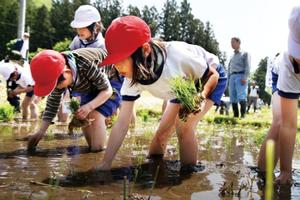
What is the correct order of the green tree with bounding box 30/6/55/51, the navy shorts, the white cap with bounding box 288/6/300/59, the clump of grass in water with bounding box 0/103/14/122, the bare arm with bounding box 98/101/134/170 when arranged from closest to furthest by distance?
the white cap with bounding box 288/6/300/59 → the bare arm with bounding box 98/101/134/170 → the navy shorts → the clump of grass in water with bounding box 0/103/14/122 → the green tree with bounding box 30/6/55/51

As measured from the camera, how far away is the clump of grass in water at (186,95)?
275cm

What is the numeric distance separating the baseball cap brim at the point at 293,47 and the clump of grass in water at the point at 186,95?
2.20ft

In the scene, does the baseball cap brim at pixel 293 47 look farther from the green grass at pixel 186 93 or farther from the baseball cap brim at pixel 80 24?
the baseball cap brim at pixel 80 24

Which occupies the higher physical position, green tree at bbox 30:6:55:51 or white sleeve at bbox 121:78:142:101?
green tree at bbox 30:6:55:51

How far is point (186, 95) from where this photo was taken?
2736 mm

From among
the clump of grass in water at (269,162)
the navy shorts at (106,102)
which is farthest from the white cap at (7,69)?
the clump of grass in water at (269,162)

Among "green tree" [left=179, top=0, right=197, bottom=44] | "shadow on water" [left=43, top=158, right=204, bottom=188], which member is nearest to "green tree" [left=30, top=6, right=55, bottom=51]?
"green tree" [left=179, top=0, right=197, bottom=44]

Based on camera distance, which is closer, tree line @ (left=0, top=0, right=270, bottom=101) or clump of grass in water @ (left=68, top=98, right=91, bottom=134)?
clump of grass in water @ (left=68, top=98, right=91, bottom=134)

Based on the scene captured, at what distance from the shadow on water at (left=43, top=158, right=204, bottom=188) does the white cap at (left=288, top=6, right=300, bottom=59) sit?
3.37 ft

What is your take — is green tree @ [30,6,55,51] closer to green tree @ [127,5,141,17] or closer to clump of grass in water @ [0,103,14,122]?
green tree @ [127,5,141,17]

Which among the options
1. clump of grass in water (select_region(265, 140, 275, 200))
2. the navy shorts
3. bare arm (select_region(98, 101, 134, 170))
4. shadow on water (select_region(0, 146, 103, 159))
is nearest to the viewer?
clump of grass in water (select_region(265, 140, 275, 200))

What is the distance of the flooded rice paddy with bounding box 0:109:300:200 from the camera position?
2.41 metres

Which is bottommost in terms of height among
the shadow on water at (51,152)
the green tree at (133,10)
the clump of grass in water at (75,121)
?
the shadow on water at (51,152)

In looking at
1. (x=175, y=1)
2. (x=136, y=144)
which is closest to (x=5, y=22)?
(x=175, y=1)
